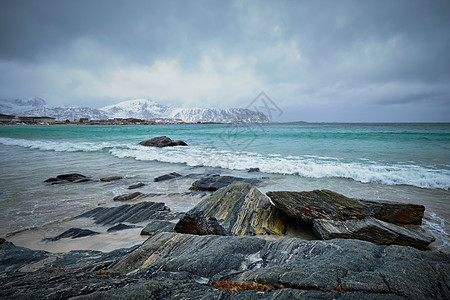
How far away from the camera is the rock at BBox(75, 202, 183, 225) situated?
573 centimetres

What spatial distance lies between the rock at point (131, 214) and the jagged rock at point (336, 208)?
311 centimetres

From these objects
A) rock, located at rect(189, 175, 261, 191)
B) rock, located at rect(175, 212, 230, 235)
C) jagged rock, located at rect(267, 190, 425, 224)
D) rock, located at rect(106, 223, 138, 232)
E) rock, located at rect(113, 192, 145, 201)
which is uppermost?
jagged rock, located at rect(267, 190, 425, 224)

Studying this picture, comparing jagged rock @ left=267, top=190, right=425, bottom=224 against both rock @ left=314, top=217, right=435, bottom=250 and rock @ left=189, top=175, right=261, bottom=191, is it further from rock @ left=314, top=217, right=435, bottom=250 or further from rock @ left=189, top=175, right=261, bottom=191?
rock @ left=189, top=175, right=261, bottom=191

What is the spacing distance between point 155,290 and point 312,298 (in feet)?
4.78

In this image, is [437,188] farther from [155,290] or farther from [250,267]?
[155,290]

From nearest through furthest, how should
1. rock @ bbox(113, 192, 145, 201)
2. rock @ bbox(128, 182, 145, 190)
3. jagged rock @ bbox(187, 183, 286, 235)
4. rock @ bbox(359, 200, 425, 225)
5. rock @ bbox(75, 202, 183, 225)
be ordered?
jagged rock @ bbox(187, 183, 286, 235)
rock @ bbox(359, 200, 425, 225)
rock @ bbox(75, 202, 183, 225)
rock @ bbox(113, 192, 145, 201)
rock @ bbox(128, 182, 145, 190)

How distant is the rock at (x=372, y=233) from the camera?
393 centimetres

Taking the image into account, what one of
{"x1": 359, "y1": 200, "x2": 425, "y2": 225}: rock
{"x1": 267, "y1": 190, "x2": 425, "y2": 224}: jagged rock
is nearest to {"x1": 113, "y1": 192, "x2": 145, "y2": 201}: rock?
{"x1": 267, "y1": 190, "x2": 425, "y2": 224}: jagged rock

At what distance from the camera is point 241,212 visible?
4855mm

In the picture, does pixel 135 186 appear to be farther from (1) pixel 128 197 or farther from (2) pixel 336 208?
(2) pixel 336 208

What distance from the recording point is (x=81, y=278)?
7.40 ft

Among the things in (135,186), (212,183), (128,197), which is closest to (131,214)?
(128,197)

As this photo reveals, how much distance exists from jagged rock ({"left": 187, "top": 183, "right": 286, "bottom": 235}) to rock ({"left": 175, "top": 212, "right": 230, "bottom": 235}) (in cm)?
8

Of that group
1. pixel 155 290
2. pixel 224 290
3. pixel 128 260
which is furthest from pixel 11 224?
pixel 224 290
